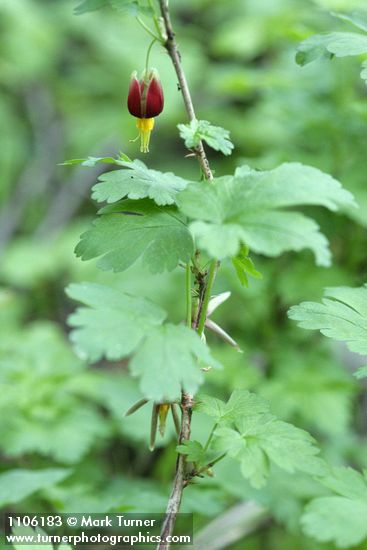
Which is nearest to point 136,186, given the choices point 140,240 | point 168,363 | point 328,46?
point 140,240

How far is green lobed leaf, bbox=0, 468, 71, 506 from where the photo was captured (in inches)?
72.9

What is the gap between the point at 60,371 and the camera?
2.70m

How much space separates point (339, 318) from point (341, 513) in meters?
0.44

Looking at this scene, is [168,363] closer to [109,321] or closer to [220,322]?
[109,321]

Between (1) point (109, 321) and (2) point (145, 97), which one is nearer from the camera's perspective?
(1) point (109, 321)

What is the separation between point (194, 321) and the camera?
135cm

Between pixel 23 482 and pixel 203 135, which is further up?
pixel 203 135

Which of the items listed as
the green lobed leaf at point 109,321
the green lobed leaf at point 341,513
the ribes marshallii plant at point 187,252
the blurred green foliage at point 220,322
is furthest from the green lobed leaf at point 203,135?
the blurred green foliage at point 220,322

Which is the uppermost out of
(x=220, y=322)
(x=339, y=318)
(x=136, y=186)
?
(x=136, y=186)

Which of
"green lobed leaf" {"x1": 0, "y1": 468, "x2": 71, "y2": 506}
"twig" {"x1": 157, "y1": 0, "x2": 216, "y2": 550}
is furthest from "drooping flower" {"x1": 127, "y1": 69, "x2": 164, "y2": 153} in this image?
"green lobed leaf" {"x1": 0, "y1": 468, "x2": 71, "y2": 506}

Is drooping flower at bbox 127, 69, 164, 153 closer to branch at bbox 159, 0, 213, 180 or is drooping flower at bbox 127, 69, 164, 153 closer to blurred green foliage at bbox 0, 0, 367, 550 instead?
branch at bbox 159, 0, 213, 180

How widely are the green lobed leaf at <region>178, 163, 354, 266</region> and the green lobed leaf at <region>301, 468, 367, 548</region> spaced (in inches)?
18.4

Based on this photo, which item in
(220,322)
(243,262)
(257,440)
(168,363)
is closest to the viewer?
(168,363)

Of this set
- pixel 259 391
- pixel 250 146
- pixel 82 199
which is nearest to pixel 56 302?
pixel 82 199
